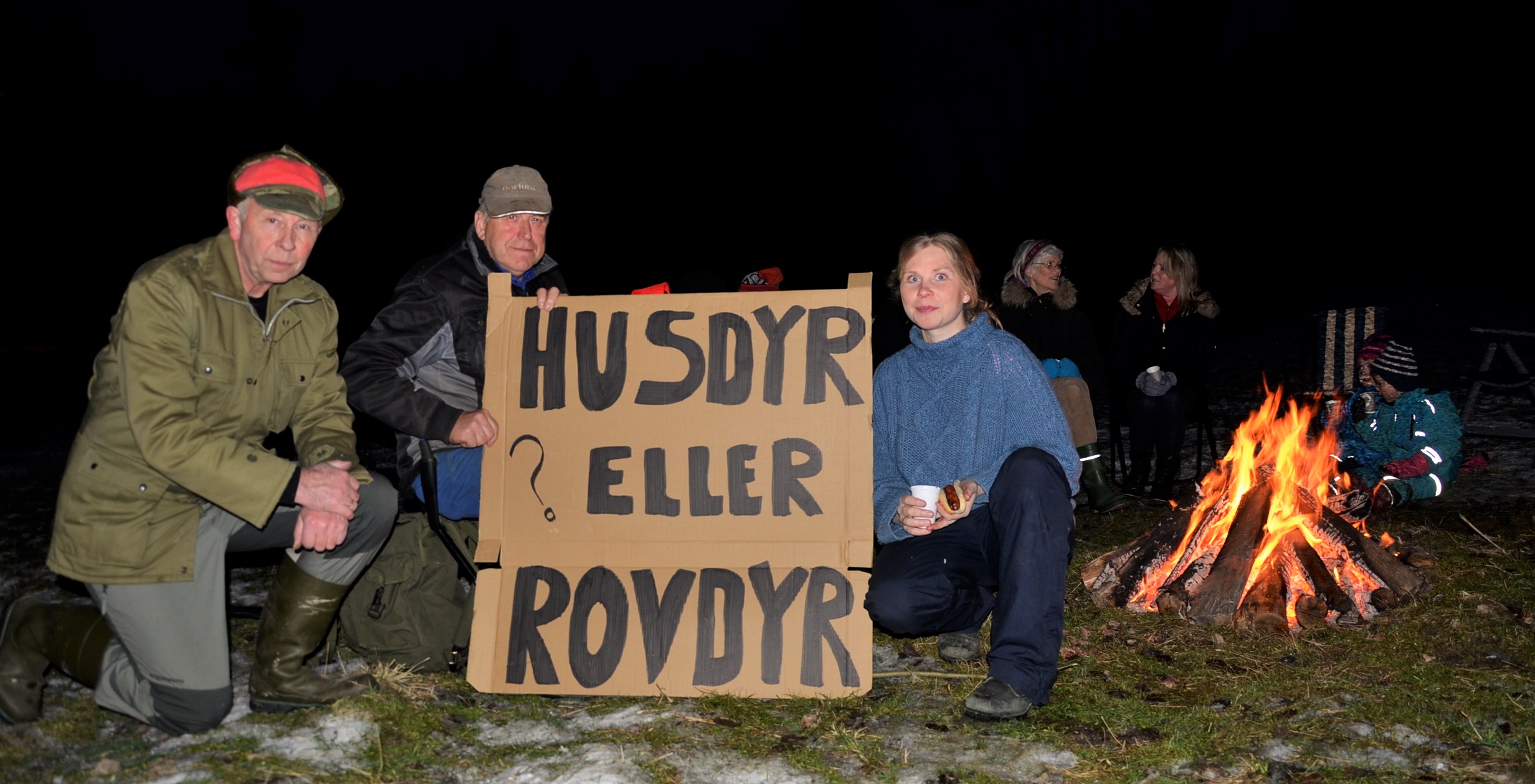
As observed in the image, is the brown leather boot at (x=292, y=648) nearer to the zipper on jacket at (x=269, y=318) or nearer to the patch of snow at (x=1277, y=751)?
the zipper on jacket at (x=269, y=318)

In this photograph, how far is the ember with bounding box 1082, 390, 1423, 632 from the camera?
461cm

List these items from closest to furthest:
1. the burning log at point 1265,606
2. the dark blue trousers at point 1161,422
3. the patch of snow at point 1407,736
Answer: the patch of snow at point 1407,736
the burning log at point 1265,606
the dark blue trousers at point 1161,422

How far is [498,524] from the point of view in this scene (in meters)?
3.92

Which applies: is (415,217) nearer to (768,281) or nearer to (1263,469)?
(768,281)

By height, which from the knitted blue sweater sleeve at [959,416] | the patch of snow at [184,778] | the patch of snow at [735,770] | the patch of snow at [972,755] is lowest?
the patch of snow at [184,778]

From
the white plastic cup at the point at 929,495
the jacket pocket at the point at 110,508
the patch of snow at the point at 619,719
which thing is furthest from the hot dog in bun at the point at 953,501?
the jacket pocket at the point at 110,508

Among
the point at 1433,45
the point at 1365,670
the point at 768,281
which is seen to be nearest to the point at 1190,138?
the point at 1433,45

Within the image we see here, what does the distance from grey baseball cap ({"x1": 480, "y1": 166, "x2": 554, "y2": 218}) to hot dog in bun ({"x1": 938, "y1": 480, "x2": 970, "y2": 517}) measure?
1795 mm

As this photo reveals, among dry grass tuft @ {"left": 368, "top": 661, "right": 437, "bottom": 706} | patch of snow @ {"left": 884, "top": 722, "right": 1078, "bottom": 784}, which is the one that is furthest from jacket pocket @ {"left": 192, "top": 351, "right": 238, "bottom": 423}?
patch of snow @ {"left": 884, "top": 722, "right": 1078, "bottom": 784}

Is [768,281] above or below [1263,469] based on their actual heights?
above

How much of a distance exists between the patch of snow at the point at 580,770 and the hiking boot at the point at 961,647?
141 cm

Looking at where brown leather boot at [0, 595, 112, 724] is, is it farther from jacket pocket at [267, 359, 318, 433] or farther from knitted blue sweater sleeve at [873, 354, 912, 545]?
knitted blue sweater sleeve at [873, 354, 912, 545]

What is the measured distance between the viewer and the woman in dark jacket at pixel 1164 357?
24.1ft

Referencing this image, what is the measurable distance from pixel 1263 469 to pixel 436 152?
23.4m
